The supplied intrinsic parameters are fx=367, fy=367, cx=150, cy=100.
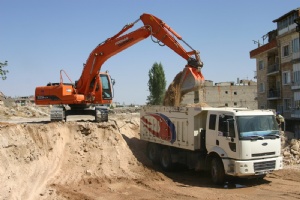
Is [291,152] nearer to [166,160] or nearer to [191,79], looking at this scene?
[166,160]

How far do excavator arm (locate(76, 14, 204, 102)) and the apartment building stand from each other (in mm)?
19234

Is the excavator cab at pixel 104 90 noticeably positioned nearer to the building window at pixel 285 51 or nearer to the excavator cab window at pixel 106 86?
the excavator cab window at pixel 106 86

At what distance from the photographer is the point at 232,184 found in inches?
584

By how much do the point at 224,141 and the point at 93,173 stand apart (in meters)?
5.84

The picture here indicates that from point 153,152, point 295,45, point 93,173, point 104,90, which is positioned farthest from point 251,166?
point 295,45

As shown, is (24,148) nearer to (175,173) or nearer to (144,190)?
(144,190)

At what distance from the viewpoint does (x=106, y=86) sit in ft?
68.5

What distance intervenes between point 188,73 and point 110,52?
16.9ft

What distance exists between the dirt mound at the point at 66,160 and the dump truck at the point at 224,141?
6.14 ft

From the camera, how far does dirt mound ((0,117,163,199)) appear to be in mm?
13289

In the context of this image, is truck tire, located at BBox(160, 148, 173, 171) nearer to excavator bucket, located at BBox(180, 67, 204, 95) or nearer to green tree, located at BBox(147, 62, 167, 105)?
excavator bucket, located at BBox(180, 67, 204, 95)

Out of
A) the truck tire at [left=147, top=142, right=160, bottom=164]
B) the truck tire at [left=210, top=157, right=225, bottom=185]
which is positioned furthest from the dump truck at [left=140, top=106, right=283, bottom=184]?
the truck tire at [left=147, top=142, right=160, bottom=164]

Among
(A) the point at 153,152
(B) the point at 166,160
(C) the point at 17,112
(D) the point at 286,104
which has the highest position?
(D) the point at 286,104

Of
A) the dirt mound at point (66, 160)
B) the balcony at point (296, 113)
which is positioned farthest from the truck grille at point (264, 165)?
the balcony at point (296, 113)
